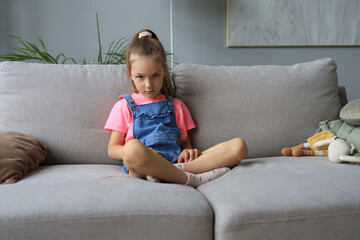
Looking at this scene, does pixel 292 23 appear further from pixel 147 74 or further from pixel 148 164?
pixel 148 164

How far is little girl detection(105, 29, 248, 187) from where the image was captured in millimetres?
1303

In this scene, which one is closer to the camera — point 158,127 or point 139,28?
point 158,127

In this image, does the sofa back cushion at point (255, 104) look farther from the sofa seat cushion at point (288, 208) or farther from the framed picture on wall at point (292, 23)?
the framed picture on wall at point (292, 23)

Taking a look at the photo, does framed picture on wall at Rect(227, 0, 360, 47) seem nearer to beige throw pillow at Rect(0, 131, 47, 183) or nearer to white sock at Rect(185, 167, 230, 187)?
white sock at Rect(185, 167, 230, 187)

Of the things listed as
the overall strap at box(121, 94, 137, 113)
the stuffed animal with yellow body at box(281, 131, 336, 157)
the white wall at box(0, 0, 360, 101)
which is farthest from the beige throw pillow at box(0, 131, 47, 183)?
the white wall at box(0, 0, 360, 101)

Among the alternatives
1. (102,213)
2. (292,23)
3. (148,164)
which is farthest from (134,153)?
(292,23)

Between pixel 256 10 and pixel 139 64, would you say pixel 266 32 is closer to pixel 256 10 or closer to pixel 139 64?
pixel 256 10

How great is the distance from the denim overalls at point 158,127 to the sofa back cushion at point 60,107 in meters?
0.14

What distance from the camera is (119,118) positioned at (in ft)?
4.81

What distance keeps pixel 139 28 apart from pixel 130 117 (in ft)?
4.93

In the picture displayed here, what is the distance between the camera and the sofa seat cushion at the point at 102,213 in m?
0.88

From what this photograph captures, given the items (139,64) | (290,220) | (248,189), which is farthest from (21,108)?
(290,220)

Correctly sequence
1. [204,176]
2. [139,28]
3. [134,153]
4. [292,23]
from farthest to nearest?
[292,23] → [139,28] → [204,176] → [134,153]

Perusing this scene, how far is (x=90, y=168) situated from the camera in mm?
1338
